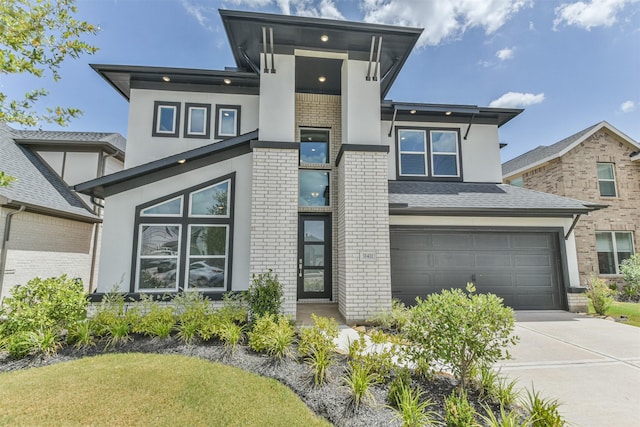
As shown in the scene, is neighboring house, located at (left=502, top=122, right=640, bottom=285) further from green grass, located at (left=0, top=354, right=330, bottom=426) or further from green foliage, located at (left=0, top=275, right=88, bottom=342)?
green foliage, located at (left=0, top=275, right=88, bottom=342)

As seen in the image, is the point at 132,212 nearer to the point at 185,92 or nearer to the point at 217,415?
the point at 185,92

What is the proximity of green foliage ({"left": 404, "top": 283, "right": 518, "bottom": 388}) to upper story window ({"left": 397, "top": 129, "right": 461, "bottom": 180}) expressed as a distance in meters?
7.15

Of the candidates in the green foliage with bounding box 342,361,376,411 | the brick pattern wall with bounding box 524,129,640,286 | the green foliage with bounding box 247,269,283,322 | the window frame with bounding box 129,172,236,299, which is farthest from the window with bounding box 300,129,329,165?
the brick pattern wall with bounding box 524,129,640,286

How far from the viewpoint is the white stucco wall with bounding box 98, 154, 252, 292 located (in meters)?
6.66

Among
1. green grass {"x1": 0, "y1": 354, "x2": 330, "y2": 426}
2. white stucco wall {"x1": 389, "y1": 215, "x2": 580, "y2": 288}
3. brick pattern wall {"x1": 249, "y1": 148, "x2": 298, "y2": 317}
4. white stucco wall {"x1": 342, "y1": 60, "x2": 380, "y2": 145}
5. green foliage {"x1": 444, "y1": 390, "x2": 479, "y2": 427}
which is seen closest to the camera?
green foliage {"x1": 444, "y1": 390, "x2": 479, "y2": 427}

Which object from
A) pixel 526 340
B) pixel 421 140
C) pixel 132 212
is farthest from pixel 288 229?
pixel 421 140

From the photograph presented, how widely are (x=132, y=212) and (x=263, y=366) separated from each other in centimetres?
519

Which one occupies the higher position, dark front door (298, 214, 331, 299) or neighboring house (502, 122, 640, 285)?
neighboring house (502, 122, 640, 285)

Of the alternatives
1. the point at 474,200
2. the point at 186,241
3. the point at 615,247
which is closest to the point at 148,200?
the point at 186,241

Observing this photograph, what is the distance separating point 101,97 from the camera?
10.5m

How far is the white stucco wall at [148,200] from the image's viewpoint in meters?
6.66

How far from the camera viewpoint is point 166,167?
7035 mm

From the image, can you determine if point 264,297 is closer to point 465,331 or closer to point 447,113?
point 465,331

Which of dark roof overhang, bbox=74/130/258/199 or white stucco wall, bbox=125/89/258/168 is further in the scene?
white stucco wall, bbox=125/89/258/168
